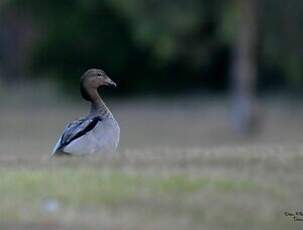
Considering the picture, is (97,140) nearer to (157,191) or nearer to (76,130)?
(76,130)

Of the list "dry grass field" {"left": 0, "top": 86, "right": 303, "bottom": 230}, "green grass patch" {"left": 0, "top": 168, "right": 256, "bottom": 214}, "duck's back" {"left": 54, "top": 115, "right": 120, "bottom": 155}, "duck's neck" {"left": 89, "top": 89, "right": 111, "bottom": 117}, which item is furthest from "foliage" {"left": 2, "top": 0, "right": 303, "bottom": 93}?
"duck's back" {"left": 54, "top": 115, "right": 120, "bottom": 155}

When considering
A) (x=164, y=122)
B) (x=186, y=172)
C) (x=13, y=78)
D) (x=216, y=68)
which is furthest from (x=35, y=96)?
(x=186, y=172)

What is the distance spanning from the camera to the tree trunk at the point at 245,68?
40.6m

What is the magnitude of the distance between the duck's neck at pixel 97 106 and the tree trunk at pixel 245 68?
3139 centimetres

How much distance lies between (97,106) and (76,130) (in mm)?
332

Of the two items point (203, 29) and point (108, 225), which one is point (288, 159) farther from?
point (203, 29)

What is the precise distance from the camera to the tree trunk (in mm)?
40625

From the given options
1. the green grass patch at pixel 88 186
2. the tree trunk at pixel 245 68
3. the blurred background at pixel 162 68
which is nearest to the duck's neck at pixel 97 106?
the green grass patch at pixel 88 186

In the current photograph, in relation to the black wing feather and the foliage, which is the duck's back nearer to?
the black wing feather

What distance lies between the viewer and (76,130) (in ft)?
28.9

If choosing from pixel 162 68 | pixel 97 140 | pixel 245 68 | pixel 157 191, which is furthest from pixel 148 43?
pixel 97 140

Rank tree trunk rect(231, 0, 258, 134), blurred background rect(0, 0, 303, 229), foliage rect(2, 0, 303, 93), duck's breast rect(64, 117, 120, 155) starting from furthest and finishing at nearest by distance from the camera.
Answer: foliage rect(2, 0, 303, 93) < tree trunk rect(231, 0, 258, 134) < blurred background rect(0, 0, 303, 229) < duck's breast rect(64, 117, 120, 155)

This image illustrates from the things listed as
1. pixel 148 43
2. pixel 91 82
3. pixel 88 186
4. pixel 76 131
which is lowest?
pixel 148 43

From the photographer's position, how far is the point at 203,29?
45.6 meters
